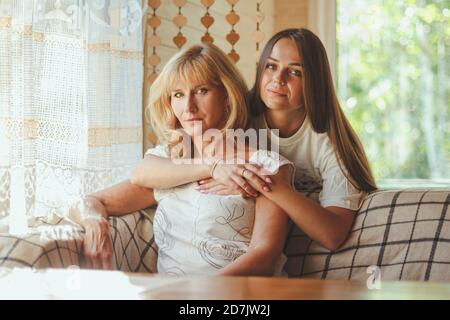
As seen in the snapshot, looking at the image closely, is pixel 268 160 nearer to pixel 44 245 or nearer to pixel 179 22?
pixel 44 245

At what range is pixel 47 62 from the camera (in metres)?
1.67

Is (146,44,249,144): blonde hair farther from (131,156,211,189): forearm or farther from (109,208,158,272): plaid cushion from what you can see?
(109,208,158,272): plaid cushion

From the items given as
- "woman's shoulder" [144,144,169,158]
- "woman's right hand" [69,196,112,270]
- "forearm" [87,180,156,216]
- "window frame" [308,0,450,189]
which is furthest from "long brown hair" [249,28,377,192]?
"window frame" [308,0,450,189]

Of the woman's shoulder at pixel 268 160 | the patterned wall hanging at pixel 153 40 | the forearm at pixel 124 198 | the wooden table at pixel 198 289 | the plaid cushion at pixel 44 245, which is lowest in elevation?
the plaid cushion at pixel 44 245

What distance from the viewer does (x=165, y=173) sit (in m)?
1.80

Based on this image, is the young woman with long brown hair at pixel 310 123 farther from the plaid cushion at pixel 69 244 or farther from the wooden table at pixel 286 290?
the wooden table at pixel 286 290

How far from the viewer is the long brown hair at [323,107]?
187 cm

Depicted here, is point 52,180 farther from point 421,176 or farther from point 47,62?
point 421,176

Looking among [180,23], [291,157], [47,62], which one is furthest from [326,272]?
[180,23]

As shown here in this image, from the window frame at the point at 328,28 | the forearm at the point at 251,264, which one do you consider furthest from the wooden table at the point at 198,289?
the window frame at the point at 328,28

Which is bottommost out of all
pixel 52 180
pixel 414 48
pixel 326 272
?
pixel 326 272

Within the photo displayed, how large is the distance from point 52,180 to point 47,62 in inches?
11.3

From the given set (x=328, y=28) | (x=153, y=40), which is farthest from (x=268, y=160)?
(x=328, y=28)

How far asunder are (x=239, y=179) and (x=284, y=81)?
0.35 meters
